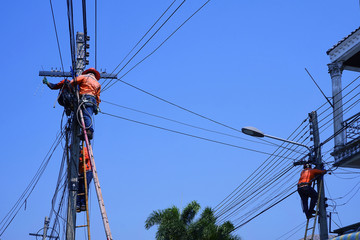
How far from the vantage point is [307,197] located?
667 inches

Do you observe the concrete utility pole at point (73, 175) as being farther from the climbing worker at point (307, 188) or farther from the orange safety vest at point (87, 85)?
the climbing worker at point (307, 188)

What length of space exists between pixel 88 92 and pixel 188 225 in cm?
1637

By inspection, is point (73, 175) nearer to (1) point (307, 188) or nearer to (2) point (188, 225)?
(1) point (307, 188)

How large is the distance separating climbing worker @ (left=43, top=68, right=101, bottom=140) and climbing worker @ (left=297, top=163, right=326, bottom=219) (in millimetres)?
5909

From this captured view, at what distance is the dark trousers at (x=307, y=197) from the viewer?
16.7 m

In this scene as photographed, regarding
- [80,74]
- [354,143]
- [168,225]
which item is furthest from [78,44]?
[168,225]

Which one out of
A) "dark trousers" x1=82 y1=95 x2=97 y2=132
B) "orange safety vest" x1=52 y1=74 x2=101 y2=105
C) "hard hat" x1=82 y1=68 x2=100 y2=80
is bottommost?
"dark trousers" x1=82 y1=95 x2=97 y2=132

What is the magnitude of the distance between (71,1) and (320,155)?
8227mm

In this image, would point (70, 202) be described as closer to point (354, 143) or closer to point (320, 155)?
point (320, 155)

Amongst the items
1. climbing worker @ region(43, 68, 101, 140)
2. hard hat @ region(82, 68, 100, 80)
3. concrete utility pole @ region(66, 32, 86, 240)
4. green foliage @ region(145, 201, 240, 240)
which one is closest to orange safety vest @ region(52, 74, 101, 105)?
climbing worker @ region(43, 68, 101, 140)

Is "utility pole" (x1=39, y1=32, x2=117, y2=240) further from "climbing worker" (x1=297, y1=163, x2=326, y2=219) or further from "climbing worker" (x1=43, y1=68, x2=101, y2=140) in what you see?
"climbing worker" (x1=297, y1=163, x2=326, y2=219)

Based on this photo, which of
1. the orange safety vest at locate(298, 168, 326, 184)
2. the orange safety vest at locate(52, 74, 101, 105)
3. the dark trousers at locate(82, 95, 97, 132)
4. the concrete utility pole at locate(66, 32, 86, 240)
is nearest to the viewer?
the concrete utility pole at locate(66, 32, 86, 240)

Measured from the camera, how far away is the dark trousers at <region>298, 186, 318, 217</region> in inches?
657

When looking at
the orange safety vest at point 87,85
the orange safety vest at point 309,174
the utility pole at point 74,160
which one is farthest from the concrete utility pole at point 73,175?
the orange safety vest at point 309,174
